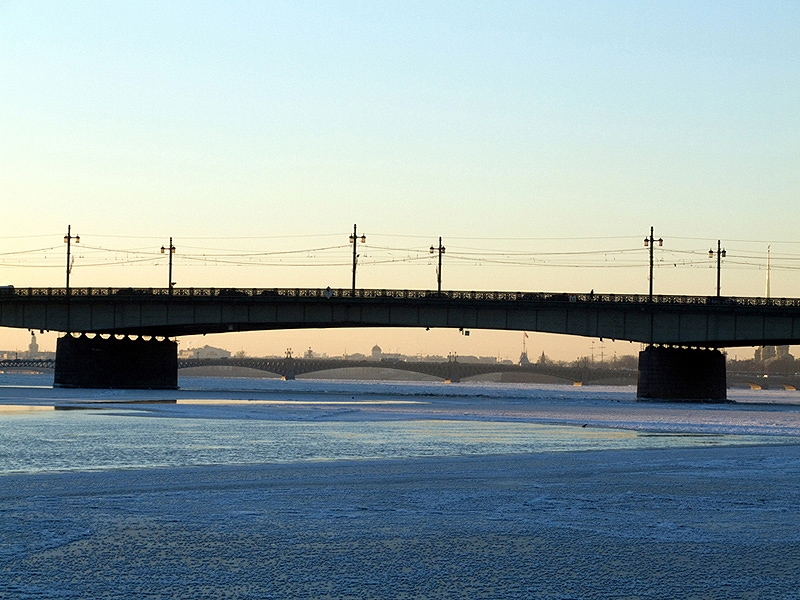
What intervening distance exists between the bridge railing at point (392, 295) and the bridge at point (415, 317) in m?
0.09

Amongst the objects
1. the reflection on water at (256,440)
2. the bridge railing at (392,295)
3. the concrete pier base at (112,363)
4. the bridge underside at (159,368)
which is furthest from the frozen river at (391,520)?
the concrete pier base at (112,363)

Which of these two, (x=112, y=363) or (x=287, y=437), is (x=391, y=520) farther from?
(x=112, y=363)

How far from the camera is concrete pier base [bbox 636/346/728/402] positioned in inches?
3140

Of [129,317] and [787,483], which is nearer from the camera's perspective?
[787,483]

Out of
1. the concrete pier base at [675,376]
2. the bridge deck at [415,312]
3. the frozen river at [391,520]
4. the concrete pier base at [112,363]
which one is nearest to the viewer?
the frozen river at [391,520]

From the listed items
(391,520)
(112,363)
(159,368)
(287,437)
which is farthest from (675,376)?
(391,520)

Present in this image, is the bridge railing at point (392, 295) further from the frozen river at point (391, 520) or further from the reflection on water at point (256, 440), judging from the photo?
the frozen river at point (391, 520)

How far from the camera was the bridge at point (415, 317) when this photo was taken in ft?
260

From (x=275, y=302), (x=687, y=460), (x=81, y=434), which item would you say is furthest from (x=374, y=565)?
(x=275, y=302)

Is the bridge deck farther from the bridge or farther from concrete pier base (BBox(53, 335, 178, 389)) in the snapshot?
concrete pier base (BBox(53, 335, 178, 389))

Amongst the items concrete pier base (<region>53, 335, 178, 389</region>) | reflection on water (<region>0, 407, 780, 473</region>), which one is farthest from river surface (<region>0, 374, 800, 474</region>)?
concrete pier base (<region>53, 335, 178, 389</region>)

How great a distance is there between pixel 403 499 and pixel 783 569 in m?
6.25

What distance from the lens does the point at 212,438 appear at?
2650 centimetres

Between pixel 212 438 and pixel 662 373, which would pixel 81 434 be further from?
pixel 662 373
